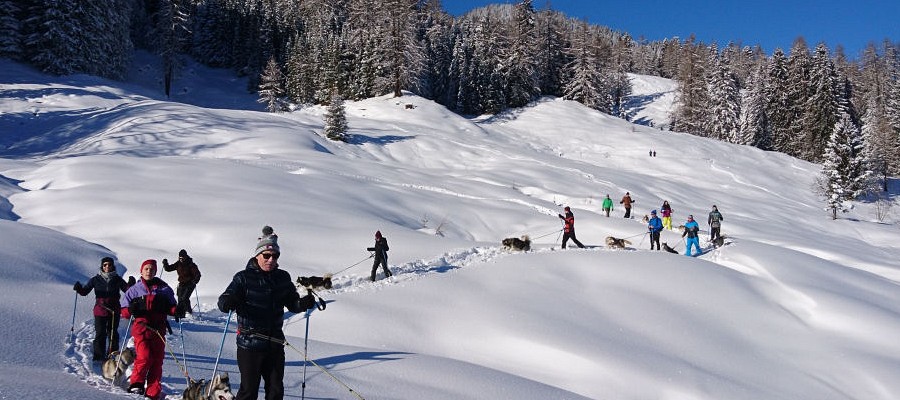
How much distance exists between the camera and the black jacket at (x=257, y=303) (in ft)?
13.8

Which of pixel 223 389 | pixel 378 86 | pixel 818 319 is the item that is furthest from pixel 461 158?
pixel 223 389

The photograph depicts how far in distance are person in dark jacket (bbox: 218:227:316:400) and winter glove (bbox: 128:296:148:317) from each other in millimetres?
1539

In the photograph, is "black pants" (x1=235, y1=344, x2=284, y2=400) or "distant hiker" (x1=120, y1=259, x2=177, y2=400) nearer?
"black pants" (x1=235, y1=344, x2=284, y2=400)

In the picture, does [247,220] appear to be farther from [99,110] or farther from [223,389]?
[99,110]

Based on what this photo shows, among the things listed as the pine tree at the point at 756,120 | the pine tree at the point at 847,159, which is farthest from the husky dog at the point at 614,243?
the pine tree at the point at 756,120

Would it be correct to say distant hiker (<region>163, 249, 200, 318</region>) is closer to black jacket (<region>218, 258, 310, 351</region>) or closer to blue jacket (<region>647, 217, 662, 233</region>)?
black jacket (<region>218, 258, 310, 351</region>)

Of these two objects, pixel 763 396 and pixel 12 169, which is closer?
pixel 763 396

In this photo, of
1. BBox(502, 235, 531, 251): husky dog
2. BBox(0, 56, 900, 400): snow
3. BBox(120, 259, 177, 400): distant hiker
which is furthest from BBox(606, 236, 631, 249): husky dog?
BBox(120, 259, 177, 400): distant hiker

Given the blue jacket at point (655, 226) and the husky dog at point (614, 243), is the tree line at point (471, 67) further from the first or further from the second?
the husky dog at point (614, 243)

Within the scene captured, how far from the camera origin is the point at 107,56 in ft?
156

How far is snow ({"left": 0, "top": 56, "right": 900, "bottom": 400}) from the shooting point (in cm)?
745

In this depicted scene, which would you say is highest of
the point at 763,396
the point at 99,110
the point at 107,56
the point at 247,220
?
the point at 107,56

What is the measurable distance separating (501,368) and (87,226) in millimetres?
11662

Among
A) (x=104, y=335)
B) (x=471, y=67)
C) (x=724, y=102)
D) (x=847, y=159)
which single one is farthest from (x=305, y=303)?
(x=724, y=102)
